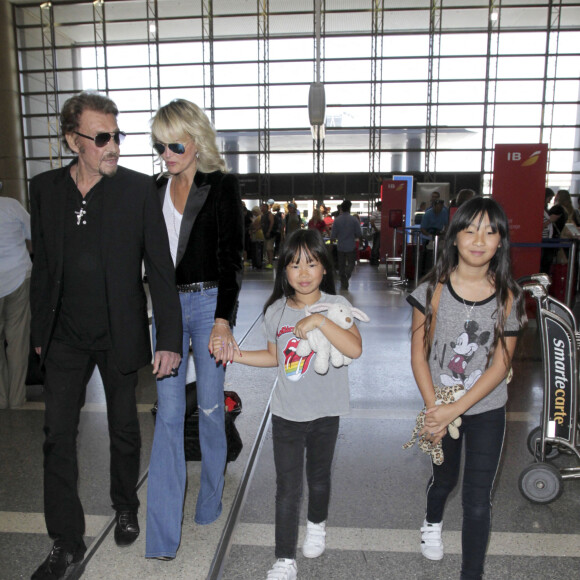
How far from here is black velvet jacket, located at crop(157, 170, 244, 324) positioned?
2186 mm

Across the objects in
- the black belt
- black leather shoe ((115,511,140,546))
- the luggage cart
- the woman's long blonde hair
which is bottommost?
black leather shoe ((115,511,140,546))

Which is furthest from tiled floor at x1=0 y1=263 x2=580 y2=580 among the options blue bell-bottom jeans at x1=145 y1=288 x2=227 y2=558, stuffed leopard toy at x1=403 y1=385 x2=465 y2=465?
stuffed leopard toy at x1=403 y1=385 x2=465 y2=465

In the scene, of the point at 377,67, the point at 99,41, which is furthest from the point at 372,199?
the point at 99,41

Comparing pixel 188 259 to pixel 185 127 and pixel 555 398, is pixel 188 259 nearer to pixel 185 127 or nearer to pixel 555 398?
pixel 185 127

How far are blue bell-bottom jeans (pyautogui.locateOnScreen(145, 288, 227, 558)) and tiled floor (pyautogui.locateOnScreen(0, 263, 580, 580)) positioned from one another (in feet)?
0.54

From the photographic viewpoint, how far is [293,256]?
6.80ft

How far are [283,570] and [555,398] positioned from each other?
1.62 metres

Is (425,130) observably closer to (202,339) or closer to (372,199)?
(372,199)

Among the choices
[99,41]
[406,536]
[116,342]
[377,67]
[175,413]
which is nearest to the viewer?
[116,342]

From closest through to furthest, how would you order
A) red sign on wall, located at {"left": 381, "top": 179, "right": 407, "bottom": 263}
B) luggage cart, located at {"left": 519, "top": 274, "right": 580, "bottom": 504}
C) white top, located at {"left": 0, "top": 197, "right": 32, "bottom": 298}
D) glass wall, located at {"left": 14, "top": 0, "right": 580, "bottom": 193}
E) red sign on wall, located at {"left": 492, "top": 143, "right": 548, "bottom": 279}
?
luggage cart, located at {"left": 519, "top": 274, "right": 580, "bottom": 504}, white top, located at {"left": 0, "top": 197, "right": 32, "bottom": 298}, red sign on wall, located at {"left": 492, "top": 143, "right": 548, "bottom": 279}, red sign on wall, located at {"left": 381, "top": 179, "right": 407, "bottom": 263}, glass wall, located at {"left": 14, "top": 0, "right": 580, "bottom": 193}

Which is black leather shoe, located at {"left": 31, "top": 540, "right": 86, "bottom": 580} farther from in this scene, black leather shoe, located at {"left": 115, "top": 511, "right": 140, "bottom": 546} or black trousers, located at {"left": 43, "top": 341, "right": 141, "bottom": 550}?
black leather shoe, located at {"left": 115, "top": 511, "right": 140, "bottom": 546}

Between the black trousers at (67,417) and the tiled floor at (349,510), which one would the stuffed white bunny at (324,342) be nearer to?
the black trousers at (67,417)

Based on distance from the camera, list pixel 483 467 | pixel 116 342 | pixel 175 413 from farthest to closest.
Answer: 1. pixel 175 413
2. pixel 116 342
3. pixel 483 467

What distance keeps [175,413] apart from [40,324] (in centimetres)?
→ 63
